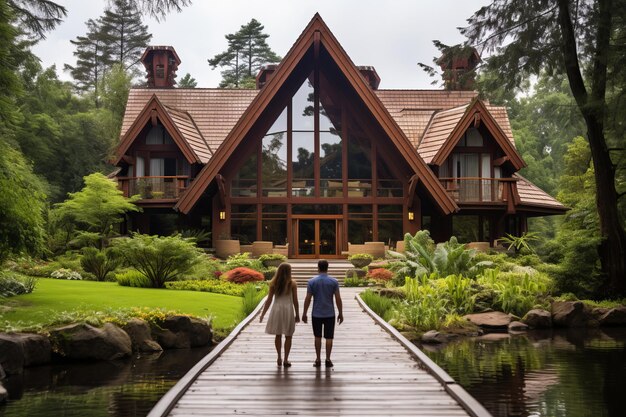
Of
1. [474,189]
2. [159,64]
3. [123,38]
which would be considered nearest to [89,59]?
A: [123,38]

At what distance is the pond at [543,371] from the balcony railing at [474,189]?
1587cm

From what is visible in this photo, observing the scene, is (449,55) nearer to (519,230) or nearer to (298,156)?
(298,156)

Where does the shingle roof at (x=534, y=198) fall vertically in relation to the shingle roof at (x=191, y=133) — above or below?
below

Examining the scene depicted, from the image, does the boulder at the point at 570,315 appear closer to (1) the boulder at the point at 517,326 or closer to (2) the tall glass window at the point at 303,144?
Answer: (1) the boulder at the point at 517,326

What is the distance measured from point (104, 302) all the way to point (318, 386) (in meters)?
8.75

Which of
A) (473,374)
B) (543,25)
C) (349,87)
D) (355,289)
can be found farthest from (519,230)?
(473,374)

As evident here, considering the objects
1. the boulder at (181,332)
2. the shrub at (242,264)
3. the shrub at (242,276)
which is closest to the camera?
the boulder at (181,332)

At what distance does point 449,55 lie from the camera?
68.0 feet

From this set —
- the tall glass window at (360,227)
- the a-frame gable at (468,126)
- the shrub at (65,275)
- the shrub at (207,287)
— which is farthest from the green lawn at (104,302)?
the a-frame gable at (468,126)

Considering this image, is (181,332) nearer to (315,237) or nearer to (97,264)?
(97,264)

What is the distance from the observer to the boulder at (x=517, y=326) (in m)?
16.6

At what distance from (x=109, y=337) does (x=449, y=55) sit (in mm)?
12997

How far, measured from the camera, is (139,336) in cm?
1304

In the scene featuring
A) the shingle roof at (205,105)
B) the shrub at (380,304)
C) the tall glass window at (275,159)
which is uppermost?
the shingle roof at (205,105)
